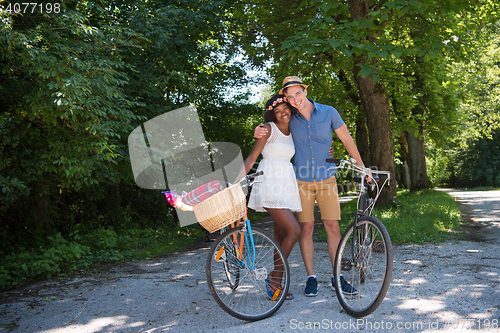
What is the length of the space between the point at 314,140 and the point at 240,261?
4.65ft

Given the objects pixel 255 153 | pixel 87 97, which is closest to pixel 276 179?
pixel 255 153

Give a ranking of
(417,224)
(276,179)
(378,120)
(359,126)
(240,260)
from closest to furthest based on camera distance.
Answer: (240,260)
(276,179)
(417,224)
(378,120)
(359,126)

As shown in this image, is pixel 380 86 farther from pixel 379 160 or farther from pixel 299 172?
pixel 299 172

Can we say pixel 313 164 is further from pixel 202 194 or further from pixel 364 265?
pixel 202 194

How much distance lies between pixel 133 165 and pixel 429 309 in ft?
20.1

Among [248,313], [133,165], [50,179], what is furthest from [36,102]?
[248,313]

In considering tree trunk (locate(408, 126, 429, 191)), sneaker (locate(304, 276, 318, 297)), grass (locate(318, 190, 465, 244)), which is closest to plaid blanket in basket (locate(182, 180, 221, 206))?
sneaker (locate(304, 276, 318, 297))

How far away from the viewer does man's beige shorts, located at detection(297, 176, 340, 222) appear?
3.98 m

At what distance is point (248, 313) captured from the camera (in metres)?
3.51

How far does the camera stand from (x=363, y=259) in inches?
139

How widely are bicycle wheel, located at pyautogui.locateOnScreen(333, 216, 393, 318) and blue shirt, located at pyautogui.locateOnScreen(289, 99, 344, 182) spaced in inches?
26.0

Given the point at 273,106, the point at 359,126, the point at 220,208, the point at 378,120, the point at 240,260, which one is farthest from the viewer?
the point at 359,126

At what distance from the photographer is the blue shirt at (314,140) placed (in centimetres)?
395

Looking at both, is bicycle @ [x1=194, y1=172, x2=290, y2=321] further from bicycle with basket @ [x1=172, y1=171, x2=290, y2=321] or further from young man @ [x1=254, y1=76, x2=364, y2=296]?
young man @ [x1=254, y1=76, x2=364, y2=296]
